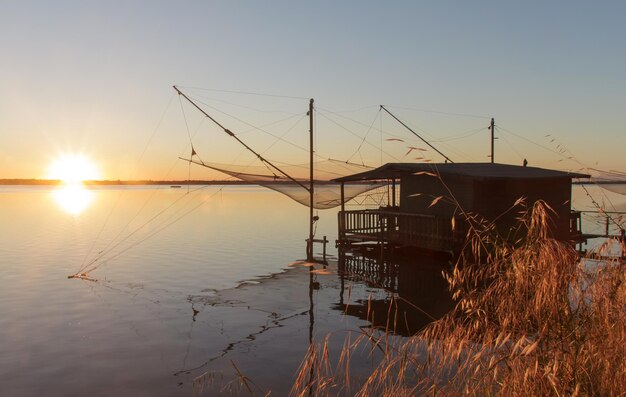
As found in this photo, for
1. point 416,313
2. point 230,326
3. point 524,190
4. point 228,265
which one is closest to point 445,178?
point 524,190

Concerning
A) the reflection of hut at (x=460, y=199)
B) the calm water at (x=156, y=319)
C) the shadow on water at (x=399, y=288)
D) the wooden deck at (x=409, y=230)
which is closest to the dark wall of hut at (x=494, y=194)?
the reflection of hut at (x=460, y=199)

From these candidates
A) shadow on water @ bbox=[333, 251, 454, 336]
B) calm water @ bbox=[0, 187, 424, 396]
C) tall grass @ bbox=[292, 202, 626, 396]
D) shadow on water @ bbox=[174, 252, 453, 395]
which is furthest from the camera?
shadow on water @ bbox=[333, 251, 454, 336]

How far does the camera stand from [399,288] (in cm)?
1795

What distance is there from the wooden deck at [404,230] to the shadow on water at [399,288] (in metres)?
1.02

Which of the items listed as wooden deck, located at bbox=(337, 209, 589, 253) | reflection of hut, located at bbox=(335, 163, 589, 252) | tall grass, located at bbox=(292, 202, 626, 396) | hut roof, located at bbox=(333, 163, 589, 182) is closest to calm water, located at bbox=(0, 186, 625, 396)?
tall grass, located at bbox=(292, 202, 626, 396)

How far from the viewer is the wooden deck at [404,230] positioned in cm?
2127

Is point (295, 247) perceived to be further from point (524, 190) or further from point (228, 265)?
point (524, 190)

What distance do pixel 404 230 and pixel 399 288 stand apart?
6.11m

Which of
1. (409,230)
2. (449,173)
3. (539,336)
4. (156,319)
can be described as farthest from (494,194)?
(539,336)

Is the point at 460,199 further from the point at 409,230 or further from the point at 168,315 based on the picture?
the point at 168,315

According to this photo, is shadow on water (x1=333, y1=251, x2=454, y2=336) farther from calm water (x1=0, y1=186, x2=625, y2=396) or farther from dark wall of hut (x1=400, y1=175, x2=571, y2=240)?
dark wall of hut (x1=400, y1=175, x2=571, y2=240)

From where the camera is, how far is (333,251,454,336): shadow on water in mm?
13398

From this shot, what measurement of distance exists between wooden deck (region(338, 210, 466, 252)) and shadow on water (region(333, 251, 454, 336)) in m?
1.02

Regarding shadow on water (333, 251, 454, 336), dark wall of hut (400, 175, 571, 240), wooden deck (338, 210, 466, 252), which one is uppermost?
dark wall of hut (400, 175, 571, 240)
